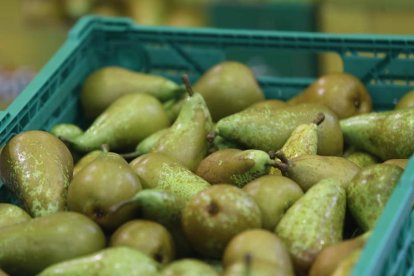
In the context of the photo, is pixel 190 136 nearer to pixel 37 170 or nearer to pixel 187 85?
pixel 187 85

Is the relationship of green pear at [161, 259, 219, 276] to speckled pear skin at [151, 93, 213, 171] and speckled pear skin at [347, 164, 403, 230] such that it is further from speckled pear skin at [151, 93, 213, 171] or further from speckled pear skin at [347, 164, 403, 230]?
speckled pear skin at [151, 93, 213, 171]

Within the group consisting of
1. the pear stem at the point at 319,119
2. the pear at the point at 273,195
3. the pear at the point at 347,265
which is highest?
the pear stem at the point at 319,119

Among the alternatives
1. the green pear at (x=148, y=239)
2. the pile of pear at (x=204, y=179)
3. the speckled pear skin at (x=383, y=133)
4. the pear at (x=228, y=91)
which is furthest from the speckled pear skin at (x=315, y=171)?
the pear at (x=228, y=91)

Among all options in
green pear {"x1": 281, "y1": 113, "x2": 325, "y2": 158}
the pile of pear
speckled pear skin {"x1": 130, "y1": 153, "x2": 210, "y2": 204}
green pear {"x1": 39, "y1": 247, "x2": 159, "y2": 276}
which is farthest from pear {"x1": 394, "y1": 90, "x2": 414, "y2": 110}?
green pear {"x1": 39, "y1": 247, "x2": 159, "y2": 276}

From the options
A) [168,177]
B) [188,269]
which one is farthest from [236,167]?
[188,269]

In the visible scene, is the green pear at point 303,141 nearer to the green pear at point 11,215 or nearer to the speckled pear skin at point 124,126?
the speckled pear skin at point 124,126

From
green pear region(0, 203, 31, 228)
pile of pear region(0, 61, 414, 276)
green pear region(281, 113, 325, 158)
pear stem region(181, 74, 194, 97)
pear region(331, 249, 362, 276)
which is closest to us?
pear region(331, 249, 362, 276)
